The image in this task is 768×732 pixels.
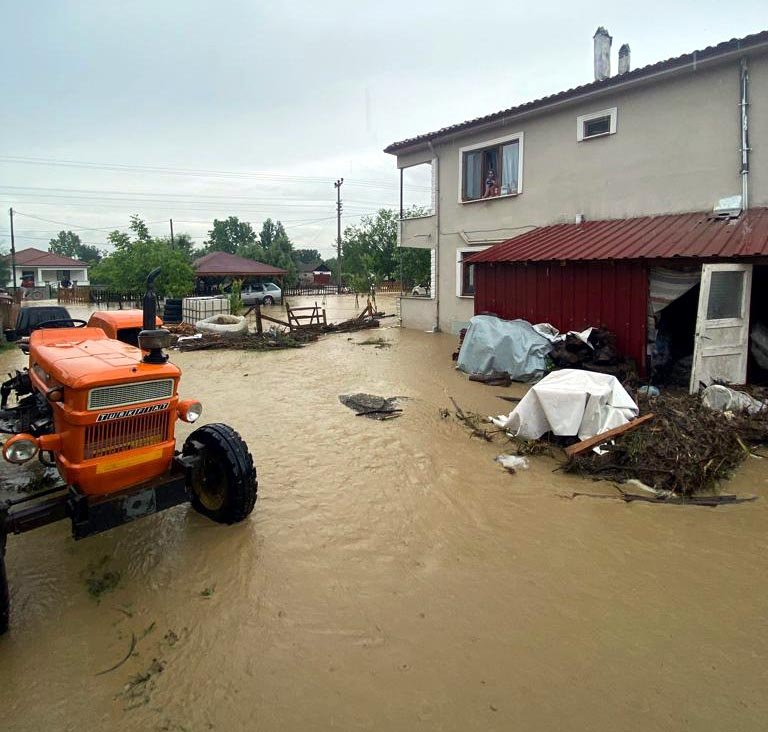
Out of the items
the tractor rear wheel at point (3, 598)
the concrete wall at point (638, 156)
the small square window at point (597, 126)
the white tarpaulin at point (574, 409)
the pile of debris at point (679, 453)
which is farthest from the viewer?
the small square window at point (597, 126)

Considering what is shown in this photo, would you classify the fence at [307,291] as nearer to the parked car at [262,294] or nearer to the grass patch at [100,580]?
the parked car at [262,294]

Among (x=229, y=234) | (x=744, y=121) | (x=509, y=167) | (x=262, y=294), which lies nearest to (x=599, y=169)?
(x=509, y=167)

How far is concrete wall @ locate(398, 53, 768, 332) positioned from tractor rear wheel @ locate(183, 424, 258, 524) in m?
10.4

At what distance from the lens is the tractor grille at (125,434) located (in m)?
3.60

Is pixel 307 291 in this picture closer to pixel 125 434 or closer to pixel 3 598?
pixel 125 434

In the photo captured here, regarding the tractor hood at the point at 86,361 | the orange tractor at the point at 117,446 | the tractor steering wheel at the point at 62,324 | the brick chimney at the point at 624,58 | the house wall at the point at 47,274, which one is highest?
the brick chimney at the point at 624,58

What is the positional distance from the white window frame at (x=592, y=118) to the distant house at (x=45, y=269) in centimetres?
5259

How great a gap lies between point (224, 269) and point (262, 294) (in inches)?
100

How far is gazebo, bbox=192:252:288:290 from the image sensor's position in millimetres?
31625

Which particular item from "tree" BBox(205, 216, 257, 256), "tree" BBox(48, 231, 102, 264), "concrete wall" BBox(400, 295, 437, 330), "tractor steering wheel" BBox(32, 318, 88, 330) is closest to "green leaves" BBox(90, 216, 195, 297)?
"concrete wall" BBox(400, 295, 437, 330)

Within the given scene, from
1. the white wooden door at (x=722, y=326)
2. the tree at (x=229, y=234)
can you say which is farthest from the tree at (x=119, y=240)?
the tree at (x=229, y=234)

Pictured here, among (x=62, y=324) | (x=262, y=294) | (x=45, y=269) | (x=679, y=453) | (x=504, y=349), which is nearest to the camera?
(x=679, y=453)

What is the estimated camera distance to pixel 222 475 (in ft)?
14.4

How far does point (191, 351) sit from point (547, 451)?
10909 mm
